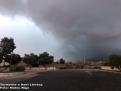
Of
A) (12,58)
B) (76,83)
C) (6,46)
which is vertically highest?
(6,46)

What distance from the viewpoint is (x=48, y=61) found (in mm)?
163375

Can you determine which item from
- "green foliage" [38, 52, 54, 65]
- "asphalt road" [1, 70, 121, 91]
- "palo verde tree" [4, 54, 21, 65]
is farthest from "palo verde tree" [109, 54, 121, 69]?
"asphalt road" [1, 70, 121, 91]

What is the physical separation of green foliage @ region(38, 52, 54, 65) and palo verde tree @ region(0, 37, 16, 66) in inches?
1844

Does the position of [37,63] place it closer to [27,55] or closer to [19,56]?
A: [27,55]

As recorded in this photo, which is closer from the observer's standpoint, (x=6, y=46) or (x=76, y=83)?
(x=76, y=83)

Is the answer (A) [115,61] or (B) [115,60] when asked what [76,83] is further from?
(B) [115,60]

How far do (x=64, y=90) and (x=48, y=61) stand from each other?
144757mm

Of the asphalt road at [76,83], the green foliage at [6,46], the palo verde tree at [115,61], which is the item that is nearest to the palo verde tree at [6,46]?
the green foliage at [6,46]

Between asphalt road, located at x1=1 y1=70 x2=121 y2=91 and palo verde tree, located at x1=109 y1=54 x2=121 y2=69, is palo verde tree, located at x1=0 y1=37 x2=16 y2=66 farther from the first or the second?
asphalt road, located at x1=1 y1=70 x2=121 y2=91

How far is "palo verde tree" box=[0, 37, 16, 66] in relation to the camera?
364 ft

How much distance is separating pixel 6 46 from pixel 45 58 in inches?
2172

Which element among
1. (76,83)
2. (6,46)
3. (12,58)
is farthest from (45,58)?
(76,83)

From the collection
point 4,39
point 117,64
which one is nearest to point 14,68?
point 4,39

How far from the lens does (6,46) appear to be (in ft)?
362
